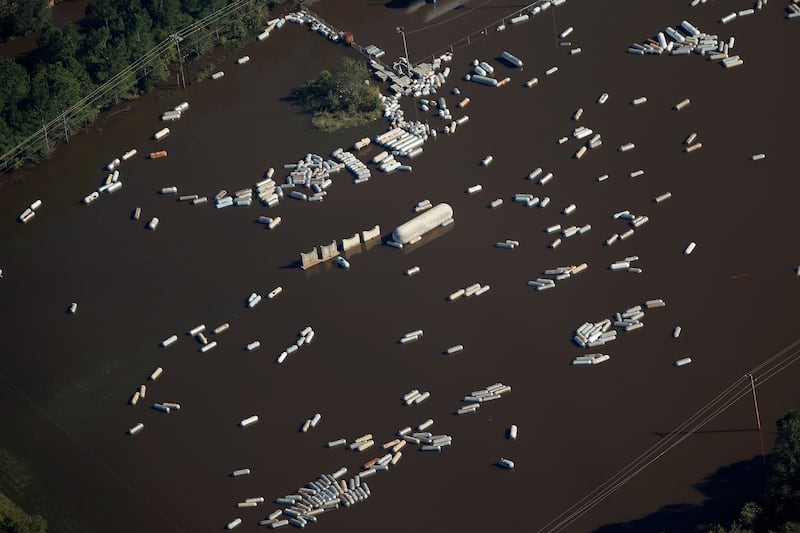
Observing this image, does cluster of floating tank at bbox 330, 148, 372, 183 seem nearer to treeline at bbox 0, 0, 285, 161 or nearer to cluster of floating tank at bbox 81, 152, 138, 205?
cluster of floating tank at bbox 81, 152, 138, 205

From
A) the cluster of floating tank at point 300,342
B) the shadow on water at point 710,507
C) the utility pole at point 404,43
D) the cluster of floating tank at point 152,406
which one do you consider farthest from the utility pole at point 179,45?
the shadow on water at point 710,507

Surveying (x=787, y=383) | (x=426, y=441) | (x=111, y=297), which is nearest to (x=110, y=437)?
(x=111, y=297)

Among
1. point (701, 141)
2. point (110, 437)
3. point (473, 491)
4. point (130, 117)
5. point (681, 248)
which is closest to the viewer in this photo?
point (473, 491)

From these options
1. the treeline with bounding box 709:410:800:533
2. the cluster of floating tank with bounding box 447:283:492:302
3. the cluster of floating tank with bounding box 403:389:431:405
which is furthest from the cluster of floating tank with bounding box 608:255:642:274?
the treeline with bounding box 709:410:800:533

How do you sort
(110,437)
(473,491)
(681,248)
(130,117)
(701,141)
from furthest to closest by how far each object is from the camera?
(130,117)
(701,141)
(681,248)
(110,437)
(473,491)

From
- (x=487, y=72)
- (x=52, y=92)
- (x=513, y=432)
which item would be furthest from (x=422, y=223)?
(x=52, y=92)

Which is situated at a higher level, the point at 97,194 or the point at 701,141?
the point at 97,194

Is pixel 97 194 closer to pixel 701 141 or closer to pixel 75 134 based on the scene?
pixel 75 134
